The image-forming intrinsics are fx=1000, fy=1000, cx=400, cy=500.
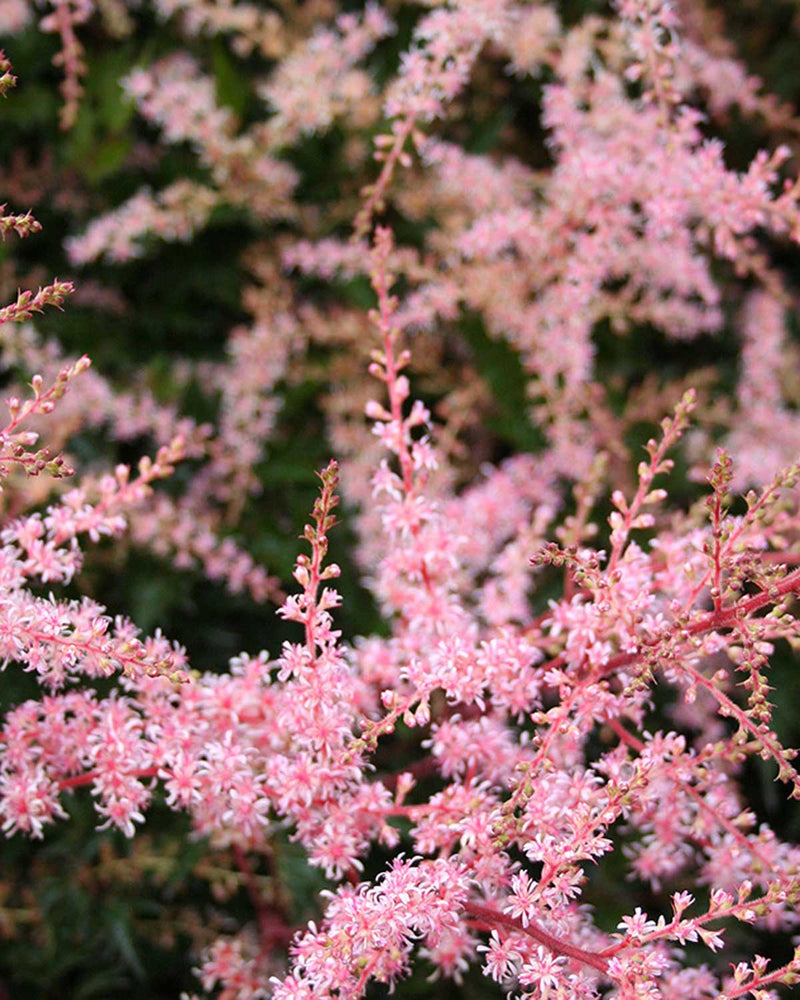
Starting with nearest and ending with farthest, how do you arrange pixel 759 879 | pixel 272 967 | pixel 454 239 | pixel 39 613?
pixel 39 613 → pixel 759 879 → pixel 272 967 → pixel 454 239

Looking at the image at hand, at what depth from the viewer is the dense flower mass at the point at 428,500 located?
3.13 feet

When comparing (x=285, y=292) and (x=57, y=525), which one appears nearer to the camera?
(x=57, y=525)

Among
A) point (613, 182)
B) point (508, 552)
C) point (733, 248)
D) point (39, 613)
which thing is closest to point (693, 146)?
point (613, 182)

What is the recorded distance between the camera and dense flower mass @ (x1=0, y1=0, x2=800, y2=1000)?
0.95 meters

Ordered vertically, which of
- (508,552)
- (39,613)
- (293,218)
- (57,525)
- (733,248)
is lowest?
(39,613)

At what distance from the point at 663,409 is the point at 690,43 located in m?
0.75

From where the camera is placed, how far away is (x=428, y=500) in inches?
57.4

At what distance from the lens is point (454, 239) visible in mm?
1725

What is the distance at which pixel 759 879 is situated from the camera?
1.09 meters

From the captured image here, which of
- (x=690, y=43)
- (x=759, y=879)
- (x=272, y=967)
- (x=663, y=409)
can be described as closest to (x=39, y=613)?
(x=272, y=967)

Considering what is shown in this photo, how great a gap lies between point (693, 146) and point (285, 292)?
80 cm

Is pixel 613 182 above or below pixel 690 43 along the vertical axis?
below

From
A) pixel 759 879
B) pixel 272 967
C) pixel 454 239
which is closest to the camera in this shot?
pixel 759 879

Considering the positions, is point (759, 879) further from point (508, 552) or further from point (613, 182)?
point (613, 182)
